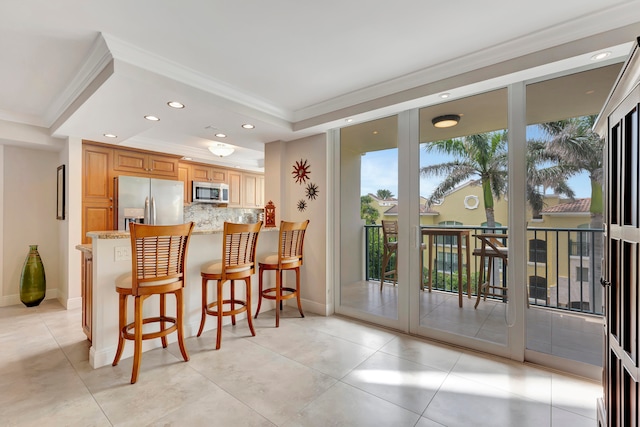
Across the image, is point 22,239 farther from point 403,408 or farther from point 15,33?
point 403,408

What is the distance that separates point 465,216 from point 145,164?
15.3 ft

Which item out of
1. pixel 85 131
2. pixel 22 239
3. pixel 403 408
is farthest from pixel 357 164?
pixel 22 239

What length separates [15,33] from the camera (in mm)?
2002

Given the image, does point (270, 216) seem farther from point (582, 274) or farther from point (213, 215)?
point (582, 274)

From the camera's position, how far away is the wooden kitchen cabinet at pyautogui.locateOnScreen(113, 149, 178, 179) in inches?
173

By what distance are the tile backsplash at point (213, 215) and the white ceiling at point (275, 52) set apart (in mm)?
2636

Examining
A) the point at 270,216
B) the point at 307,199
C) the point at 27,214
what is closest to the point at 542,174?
the point at 307,199

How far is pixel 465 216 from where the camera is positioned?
8.90 feet

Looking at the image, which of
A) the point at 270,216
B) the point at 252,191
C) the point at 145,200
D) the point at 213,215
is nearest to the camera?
the point at 270,216

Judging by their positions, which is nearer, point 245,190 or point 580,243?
point 580,243

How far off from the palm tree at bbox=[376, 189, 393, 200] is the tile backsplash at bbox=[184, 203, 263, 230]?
150 inches

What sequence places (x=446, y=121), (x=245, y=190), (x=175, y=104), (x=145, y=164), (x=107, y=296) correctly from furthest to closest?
(x=245, y=190) → (x=145, y=164) → (x=446, y=121) → (x=175, y=104) → (x=107, y=296)

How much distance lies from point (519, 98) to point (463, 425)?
7.87 ft

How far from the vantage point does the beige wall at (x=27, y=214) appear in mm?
3938
